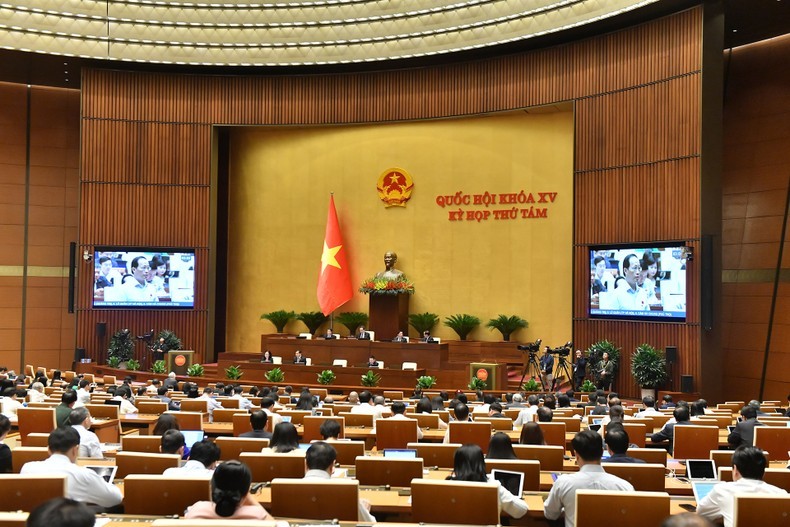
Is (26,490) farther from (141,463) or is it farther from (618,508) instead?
(618,508)

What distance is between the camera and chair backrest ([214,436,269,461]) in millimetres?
5805

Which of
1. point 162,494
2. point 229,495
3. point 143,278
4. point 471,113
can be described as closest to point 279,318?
point 143,278

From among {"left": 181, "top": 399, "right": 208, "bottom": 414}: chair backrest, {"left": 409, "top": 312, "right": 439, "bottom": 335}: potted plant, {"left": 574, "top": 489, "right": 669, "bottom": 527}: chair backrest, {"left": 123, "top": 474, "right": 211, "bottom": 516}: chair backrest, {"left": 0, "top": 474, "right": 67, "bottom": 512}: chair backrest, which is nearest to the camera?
{"left": 574, "top": 489, "right": 669, "bottom": 527}: chair backrest

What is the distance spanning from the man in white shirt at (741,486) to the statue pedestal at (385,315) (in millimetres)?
15149

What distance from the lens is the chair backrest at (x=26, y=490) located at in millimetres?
3834

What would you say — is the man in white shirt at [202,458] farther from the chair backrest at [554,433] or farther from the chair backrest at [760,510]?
the chair backrest at [554,433]

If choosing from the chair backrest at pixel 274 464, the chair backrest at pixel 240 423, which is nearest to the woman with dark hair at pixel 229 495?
the chair backrest at pixel 274 464

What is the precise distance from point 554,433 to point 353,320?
13.3m

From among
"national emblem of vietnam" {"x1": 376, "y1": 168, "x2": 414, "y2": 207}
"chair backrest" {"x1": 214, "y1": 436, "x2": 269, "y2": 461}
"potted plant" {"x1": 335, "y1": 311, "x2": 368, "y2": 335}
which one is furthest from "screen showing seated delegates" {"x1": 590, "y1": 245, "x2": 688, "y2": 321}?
"chair backrest" {"x1": 214, "y1": 436, "x2": 269, "y2": 461}

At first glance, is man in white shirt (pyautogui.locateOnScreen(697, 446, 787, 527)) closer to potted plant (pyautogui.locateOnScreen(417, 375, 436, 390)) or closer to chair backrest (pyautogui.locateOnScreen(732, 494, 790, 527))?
chair backrest (pyautogui.locateOnScreen(732, 494, 790, 527))

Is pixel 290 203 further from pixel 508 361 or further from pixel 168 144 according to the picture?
pixel 508 361

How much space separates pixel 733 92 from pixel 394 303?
30.3 feet

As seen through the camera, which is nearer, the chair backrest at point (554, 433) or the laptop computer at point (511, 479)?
the laptop computer at point (511, 479)

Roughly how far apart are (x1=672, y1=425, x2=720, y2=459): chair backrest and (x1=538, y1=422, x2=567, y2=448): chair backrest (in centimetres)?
101
